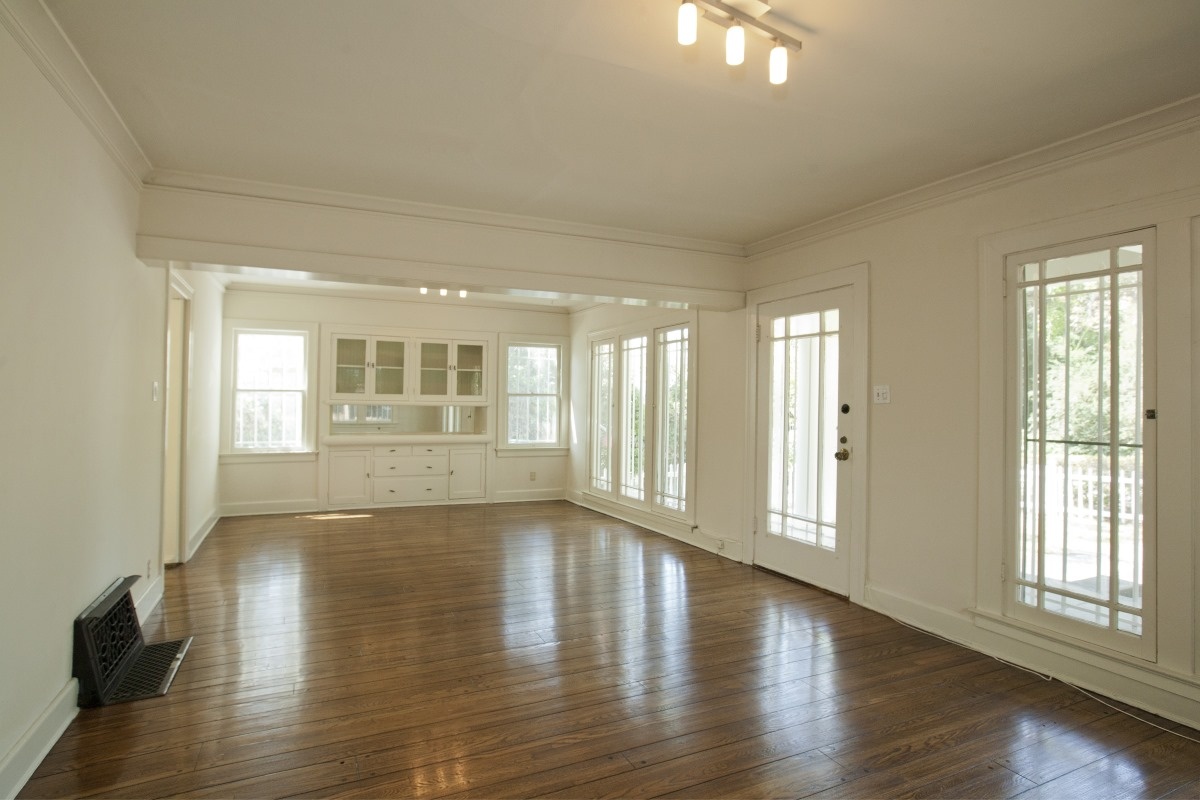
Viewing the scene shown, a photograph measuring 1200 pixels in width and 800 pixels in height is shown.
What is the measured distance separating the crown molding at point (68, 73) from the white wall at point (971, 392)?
158 inches

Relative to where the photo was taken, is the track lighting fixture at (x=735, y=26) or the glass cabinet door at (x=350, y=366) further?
the glass cabinet door at (x=350, y=366)

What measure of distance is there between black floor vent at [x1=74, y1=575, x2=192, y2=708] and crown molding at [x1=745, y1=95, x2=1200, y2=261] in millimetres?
4480

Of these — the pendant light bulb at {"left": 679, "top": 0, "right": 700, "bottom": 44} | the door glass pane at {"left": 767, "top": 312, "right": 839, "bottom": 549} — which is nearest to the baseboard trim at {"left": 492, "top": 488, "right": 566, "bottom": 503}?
the door glass pane at {"left": 767, "top": 312, "right": 839, "bottom": 549}

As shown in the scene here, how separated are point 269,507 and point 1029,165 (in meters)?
7.17

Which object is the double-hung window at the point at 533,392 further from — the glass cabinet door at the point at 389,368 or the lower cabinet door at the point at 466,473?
the glass cabinet door at the point at 389,368

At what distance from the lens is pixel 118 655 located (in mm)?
2918

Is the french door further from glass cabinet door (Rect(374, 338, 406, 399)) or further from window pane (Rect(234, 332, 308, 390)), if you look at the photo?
window pane (Rect(234, 332, 308, 390))

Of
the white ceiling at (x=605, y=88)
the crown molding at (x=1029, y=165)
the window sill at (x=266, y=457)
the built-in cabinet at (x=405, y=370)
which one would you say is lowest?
the window sill at (x=266, y=457)

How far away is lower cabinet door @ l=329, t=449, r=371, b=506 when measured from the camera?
720cm

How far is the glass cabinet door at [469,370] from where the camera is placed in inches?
309

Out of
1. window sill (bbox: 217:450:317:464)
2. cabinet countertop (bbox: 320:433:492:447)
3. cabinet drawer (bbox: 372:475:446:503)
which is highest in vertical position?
cabinet countertop (bbox: 320:433:492:447)

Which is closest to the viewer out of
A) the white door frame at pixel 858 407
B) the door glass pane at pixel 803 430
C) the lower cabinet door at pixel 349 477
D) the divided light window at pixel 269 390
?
the white door frame at pixel 858 407

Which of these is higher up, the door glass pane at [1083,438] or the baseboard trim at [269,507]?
the door glass pane at [1083,438]

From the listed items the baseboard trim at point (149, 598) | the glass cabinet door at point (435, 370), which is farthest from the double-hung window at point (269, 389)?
the baseboard trim at point (149, 598)
